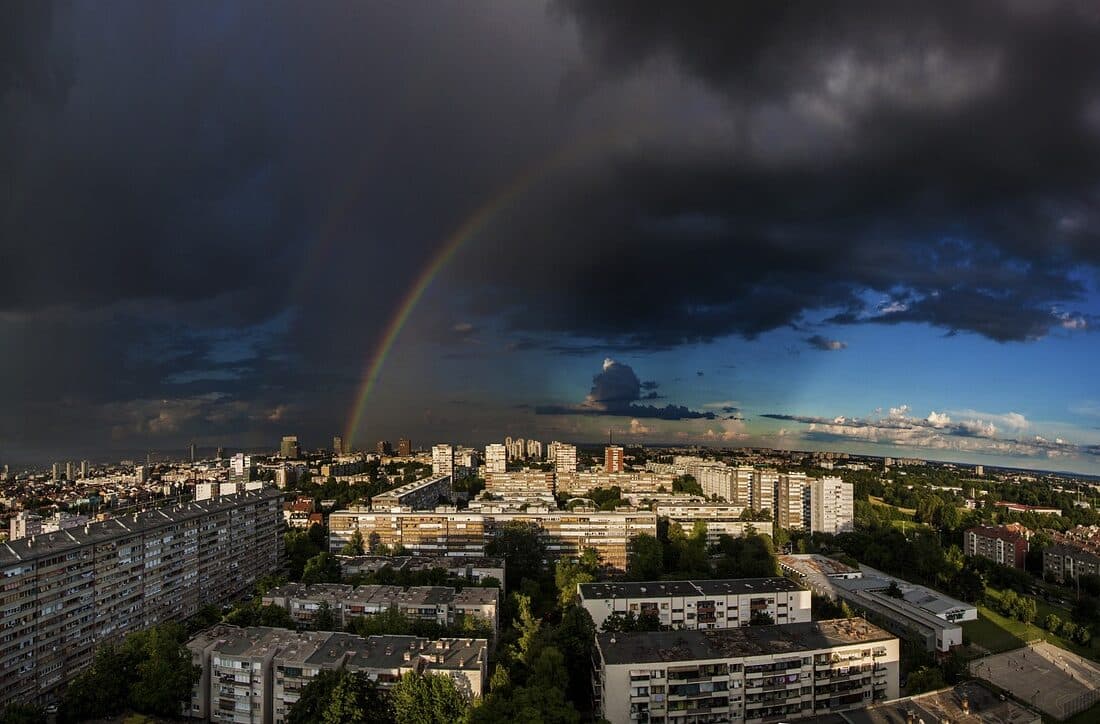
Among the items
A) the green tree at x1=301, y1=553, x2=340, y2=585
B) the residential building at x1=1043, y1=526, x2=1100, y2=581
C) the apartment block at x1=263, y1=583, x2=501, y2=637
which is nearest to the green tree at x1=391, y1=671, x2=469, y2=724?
the apartment block at x1=263, y1=583, x2=501, y2=637

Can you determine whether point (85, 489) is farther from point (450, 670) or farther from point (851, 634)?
point (851, 634)

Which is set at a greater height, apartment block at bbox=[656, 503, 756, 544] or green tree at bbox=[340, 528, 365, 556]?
apartment block at bbox=[656, 503, 756, 544]

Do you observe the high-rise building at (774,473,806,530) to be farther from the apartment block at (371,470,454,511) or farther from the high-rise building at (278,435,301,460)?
the high-rise building at (278,435,301,460)

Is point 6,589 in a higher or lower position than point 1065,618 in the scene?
higher

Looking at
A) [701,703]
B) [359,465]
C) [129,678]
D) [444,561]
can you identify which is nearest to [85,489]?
[359,465]

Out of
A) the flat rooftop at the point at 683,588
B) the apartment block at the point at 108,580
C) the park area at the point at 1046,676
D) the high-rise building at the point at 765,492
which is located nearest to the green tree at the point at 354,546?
the apartment block at the point at 108,580

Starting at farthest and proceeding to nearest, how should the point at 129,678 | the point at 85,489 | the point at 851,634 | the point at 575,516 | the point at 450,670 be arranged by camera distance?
the point at 85,489
the point at 575,516
the point at 851,634
the point at 129,678
the point at 450,670

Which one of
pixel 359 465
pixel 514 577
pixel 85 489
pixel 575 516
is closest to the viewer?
pixel 514 577
